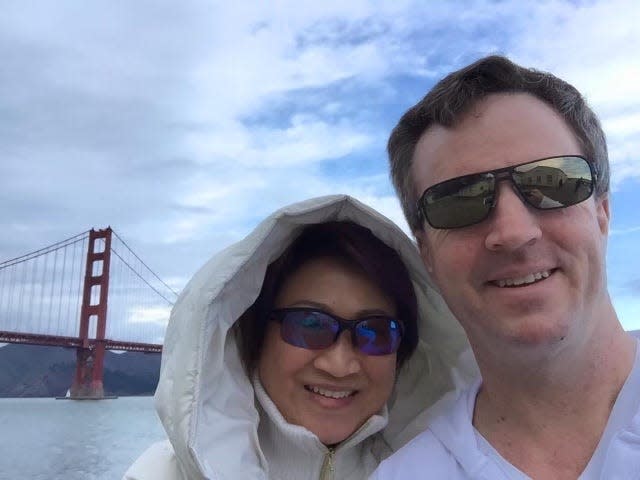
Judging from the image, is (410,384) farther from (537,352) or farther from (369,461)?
(537,352)

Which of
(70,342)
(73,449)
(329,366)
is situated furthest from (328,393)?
(70,342)

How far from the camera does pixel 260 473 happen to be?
1.02 meters

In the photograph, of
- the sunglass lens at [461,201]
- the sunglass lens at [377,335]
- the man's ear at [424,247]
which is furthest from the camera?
the sunglass lens at [377,335]

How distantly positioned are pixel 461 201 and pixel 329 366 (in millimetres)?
364

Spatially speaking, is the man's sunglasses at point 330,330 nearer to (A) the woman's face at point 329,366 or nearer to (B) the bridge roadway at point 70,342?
(A) the woman's face at point 329,366

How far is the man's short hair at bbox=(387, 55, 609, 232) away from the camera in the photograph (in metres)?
0.92

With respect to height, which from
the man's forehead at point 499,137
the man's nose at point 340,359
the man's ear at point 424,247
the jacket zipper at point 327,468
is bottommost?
the jacket zipper at point 327,468

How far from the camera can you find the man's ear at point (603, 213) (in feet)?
2.99

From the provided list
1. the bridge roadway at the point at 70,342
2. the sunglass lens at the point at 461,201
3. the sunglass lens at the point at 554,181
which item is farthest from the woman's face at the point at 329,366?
the bridge roadway at the point at 70,342

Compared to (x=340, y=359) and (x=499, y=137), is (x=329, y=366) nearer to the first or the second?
(x=340, y=359)

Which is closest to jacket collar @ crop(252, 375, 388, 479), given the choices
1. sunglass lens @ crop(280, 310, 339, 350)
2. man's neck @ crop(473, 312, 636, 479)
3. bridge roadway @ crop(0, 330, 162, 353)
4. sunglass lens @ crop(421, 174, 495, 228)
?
sunglass lens @ crop(280, 310, 339, 350)

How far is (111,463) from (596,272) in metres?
9.74

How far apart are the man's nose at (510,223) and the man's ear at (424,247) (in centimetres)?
16

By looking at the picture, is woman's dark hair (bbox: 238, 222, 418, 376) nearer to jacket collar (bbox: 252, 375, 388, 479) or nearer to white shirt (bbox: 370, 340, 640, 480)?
jacket collar (bbox: 252, 375, 388, 479)
